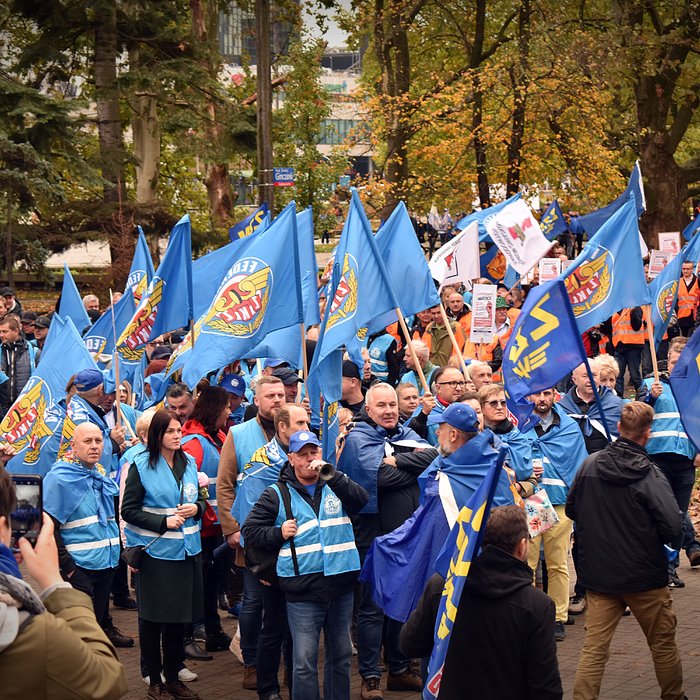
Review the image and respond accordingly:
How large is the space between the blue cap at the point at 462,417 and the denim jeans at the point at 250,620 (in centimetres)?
193

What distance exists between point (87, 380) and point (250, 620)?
224 cm

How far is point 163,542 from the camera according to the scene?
25.0 feet

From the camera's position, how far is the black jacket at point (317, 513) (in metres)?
6.78

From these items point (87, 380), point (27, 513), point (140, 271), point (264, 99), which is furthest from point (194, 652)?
point (264, 99)

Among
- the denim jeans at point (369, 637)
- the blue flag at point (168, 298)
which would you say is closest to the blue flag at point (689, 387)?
the denim jeans at point (369, 637)

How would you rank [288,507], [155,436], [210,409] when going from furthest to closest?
[210,409], [155,436], [288,507]

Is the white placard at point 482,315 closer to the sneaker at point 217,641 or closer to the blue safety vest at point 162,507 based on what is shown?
the sneaker at point 217,641

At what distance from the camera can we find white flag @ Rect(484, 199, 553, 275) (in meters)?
12.7

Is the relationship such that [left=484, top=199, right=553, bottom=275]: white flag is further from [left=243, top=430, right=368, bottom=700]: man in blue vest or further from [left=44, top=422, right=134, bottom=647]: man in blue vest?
[left=243, top=430, right=368, bottom=700]: man in blue vest

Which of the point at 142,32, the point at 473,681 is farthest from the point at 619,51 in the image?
the point at 473,681

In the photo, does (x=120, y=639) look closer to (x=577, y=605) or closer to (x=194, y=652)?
(x=194, y=652)

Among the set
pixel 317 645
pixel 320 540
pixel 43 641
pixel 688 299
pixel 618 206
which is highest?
pixel 618 206

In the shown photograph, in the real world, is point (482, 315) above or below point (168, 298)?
below

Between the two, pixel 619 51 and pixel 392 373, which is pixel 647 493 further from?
pixel 619 51
